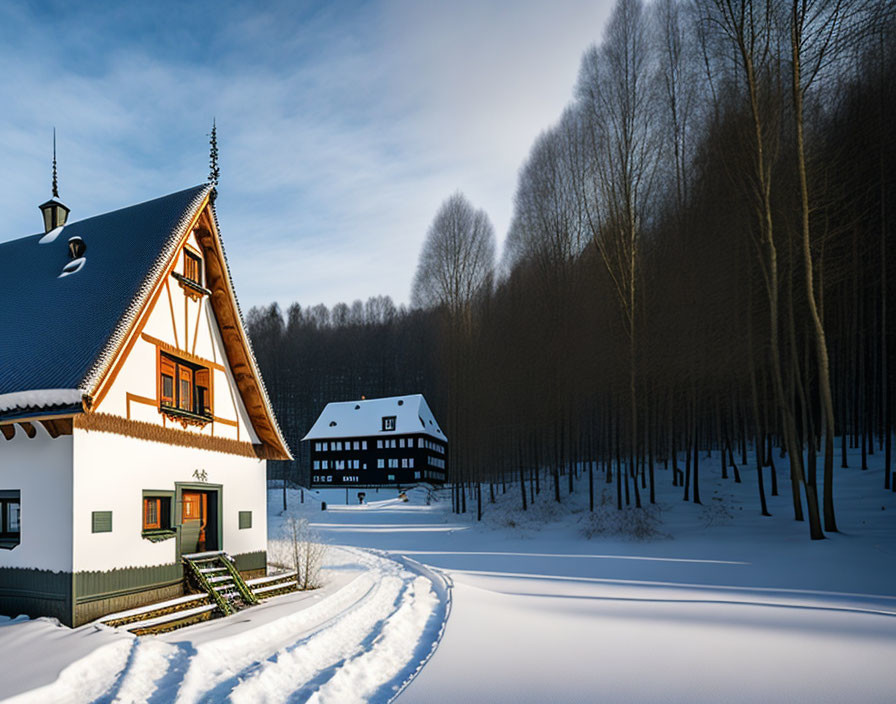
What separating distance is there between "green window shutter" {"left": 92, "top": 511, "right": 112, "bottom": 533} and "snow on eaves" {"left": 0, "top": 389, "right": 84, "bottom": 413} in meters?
2.19

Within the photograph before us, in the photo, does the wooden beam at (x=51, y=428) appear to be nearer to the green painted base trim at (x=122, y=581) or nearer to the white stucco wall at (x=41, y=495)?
the white stucco wall at (x=41, y=495)

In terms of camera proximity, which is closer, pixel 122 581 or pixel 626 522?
pixel 122 581

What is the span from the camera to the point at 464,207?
102 ft

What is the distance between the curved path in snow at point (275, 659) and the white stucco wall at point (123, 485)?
1772 mm

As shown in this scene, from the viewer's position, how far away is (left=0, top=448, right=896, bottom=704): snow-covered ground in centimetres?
649

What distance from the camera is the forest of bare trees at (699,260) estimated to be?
17.0 meters

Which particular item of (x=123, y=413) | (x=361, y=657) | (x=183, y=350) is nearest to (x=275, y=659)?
(x=361, y=657)

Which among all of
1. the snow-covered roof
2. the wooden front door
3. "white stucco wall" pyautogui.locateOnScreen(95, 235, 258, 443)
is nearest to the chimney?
"white stucco wall" pyautogui.locateOnScreen(95, 235, 258, 443)

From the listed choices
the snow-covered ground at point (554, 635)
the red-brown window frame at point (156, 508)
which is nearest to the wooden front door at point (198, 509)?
the red-brown window frame at point (156, 508)

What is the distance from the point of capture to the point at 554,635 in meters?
8.71

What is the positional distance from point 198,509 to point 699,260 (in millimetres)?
21742

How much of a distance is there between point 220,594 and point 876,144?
81.6ft

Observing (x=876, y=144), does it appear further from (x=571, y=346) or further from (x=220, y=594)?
(x=220, y=594)

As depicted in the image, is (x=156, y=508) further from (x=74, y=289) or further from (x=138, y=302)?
(x=74, y=289)
